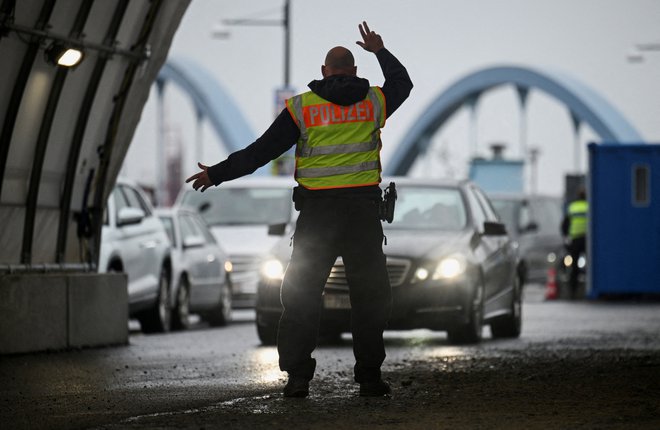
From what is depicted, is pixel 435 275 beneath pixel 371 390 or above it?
above

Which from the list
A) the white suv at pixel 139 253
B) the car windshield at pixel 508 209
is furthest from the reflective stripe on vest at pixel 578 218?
the white suv at pixel 139 253

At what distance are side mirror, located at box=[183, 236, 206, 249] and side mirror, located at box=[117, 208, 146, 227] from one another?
311cm

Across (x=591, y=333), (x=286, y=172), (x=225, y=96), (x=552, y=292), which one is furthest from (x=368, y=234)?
(x=225, y=96)

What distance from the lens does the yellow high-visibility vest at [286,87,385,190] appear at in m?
9.84

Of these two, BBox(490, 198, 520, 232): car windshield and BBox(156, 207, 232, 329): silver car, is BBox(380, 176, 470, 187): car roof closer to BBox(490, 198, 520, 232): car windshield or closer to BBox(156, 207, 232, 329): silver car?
BBox(156, 207, 232, 329): silver car

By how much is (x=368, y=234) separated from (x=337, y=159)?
1.47 feet

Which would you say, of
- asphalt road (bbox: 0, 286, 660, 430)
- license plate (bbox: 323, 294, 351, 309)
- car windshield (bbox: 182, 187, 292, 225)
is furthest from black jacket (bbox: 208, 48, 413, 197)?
car windshield (bbox: 182, 187, 292, 225)

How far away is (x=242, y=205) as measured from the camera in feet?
80.6

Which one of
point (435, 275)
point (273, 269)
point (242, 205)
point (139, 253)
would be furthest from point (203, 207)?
point (435, 275)

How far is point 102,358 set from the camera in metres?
14.0

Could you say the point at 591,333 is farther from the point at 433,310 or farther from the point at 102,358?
the point at 102,358

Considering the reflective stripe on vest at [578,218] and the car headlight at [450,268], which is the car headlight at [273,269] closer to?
the car headlight at [450,268]

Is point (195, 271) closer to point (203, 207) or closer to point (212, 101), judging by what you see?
point (203, 207)

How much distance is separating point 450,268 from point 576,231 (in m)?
16.0
